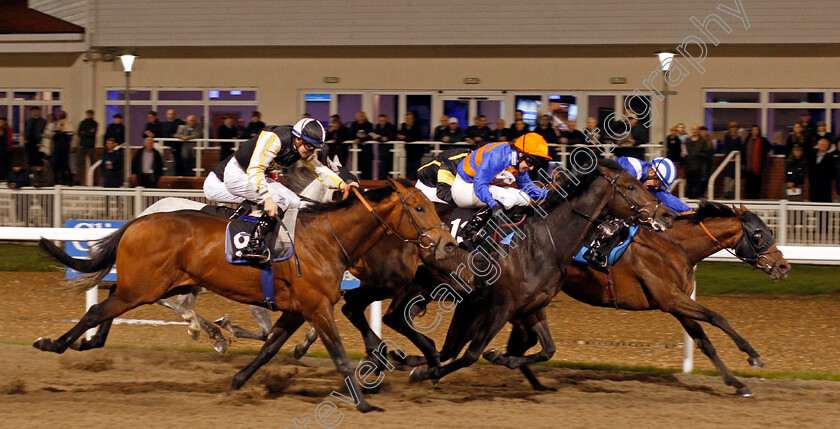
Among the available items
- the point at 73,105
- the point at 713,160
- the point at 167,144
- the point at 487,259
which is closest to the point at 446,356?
the point at 487,259

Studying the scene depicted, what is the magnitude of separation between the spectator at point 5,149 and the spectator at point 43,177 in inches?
41.9

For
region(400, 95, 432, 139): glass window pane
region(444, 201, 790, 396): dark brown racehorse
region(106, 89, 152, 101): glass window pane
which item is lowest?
region(444, 201, 790, 396): dark brown racehorse

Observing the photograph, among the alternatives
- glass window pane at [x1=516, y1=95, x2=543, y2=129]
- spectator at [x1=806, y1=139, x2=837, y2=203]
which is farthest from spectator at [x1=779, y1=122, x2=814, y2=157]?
glass window pane at [x1=516, y1=95, x2=543, y2=129]

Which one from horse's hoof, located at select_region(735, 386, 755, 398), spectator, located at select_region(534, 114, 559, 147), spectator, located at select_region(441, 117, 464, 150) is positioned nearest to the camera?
horse's hoof, located at select_region(735, 386, 755, 398)

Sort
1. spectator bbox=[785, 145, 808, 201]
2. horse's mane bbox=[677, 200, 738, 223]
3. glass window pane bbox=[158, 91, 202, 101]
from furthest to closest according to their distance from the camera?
glass window pane bbox=[158, 91, 202, 101], spectator bbox=[785, 145, 808, 201], horse's mane bbox=[677, 200, 738, 223]

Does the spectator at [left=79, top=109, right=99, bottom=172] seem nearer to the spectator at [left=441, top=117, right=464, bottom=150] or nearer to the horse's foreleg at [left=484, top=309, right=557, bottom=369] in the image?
the spectator at [left=441, top=117, right=464, bottom=150]

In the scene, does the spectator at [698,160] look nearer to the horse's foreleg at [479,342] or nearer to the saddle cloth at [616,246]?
the saddle cloth at [616,246]

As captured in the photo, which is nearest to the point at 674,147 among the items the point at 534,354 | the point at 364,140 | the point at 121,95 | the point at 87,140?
the point at 364,140

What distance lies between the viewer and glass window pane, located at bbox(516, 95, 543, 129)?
15477 millimetres

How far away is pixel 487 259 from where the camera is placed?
6.06m

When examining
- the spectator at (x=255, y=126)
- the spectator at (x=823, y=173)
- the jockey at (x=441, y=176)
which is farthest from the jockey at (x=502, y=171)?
the spectator at (x=255, y=126)

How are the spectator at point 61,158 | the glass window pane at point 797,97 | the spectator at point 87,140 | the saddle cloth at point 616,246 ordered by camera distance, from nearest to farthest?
the saddle cloth at point 616,246, the glass window pane at point 797,97, the spectator at point 61,158, the spectator at point 87,140

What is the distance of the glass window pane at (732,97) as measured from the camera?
14.8m

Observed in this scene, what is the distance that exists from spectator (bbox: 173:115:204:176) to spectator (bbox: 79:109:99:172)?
1560 mm
